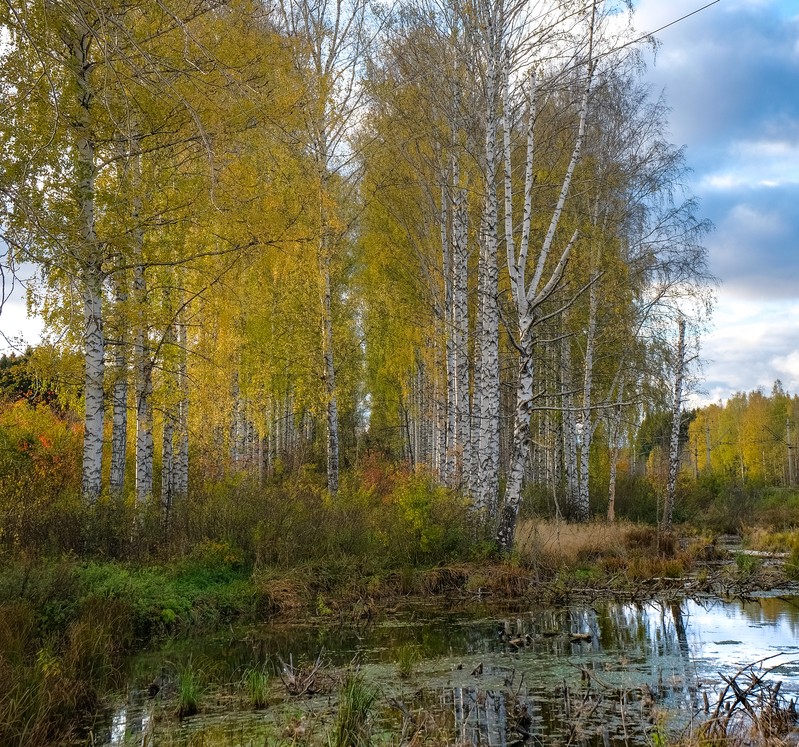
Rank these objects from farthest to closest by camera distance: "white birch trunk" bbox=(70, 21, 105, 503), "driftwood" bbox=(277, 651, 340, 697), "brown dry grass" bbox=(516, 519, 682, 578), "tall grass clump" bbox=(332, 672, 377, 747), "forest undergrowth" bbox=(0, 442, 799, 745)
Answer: "brown dry grass" bbox=(516, 519, 682, 578) < "white birch trunk" bbox=(70, 21, 105, 503) < "forest undergrowth" bbox=(0, 442, 799, 745) < "driftwood" bbox=(277, 651, 340, 697) < "tall grass clump" bbox=(332, 672, 377, 747)

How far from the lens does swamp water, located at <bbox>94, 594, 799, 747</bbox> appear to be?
194 inches

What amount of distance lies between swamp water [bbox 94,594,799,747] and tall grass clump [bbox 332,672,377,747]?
0.14 metres

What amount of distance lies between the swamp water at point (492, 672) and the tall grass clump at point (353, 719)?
0.14m

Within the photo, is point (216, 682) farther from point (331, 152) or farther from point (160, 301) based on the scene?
point (331, 152)

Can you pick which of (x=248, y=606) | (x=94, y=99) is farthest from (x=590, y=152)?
(x=248, y=606)

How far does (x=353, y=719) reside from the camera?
4.64 m

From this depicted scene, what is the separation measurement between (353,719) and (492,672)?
231cm

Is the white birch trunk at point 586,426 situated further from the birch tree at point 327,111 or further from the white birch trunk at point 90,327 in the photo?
the white birch trunk at point 90,327

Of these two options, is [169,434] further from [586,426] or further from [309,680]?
[586,426]

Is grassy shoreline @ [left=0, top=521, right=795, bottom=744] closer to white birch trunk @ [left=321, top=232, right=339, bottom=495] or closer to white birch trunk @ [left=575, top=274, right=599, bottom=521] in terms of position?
white birch trunk @ [left=321, top=232, right=339, bottom=495]

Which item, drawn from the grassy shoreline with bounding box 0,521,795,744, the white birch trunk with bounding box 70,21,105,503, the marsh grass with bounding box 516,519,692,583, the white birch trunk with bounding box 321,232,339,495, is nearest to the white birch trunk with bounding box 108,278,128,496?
the white birch trunk with bounding box 70,21,105,503

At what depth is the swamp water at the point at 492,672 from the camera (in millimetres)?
4934

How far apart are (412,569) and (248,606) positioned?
9.05 feet

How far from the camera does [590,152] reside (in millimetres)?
19000
